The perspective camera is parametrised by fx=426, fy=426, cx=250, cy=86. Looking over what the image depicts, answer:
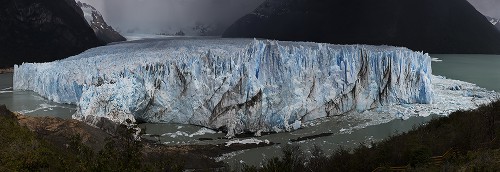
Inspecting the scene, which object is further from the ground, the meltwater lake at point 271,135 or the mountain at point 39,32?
the mountain at point 39,32

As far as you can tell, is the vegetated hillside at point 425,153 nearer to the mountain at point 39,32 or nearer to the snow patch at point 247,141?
the snow patch at point 247,141

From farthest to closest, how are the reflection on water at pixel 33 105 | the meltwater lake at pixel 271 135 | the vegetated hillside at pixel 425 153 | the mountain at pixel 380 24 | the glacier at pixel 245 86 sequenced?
the mountain at pixel 380 24, the reflection on water at pixel 33 105, the glacier at pixel 245 86, the meltwater lake at pixel 271 135, the vegetated hillside at pixel 425 153

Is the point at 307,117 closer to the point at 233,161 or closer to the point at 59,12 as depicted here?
the point at 233,161

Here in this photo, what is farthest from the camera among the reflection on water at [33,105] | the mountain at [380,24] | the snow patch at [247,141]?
the mountain at [380,24]

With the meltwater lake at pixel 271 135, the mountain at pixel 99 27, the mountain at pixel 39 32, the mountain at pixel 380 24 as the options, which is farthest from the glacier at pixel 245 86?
the mountain at pixel 99 27

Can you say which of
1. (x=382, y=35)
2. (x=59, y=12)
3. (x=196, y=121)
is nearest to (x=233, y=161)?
(x=196, y=121)

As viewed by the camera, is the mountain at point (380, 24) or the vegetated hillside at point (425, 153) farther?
the mountain at point (380, 24)

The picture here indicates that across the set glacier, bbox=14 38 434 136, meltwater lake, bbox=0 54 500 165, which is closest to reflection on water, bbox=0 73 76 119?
meltwater lake, bbox=0 54 500 165
